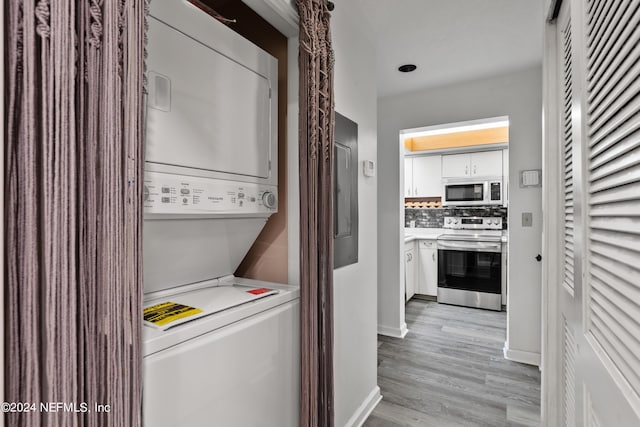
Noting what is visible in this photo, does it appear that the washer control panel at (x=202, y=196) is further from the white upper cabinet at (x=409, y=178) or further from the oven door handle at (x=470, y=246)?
the white upper cabinet at (x=409, y=178)

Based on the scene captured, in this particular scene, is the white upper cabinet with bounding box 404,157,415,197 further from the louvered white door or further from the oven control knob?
the louvered white door

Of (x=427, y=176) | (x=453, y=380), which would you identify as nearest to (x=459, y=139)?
(x=427, y=176)

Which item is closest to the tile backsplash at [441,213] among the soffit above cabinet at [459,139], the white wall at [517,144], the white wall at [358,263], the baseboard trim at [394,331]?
the soffit above cabinet at [459,139]

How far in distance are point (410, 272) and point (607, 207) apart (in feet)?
13.2

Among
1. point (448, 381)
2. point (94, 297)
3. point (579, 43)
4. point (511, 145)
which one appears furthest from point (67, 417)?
point (511, 145)

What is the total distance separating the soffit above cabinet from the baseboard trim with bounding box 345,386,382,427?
3423 mm

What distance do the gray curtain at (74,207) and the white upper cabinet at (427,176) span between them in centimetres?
451

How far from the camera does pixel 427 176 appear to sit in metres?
4.83

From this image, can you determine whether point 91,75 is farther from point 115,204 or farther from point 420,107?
point 420,107

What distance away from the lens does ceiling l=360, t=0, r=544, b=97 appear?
6.50 ft

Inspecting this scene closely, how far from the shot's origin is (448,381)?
8.03 feet

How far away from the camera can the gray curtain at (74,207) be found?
553mm

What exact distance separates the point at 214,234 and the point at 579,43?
4.25 feet

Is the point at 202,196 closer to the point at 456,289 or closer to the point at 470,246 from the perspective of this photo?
the point at 470,246
